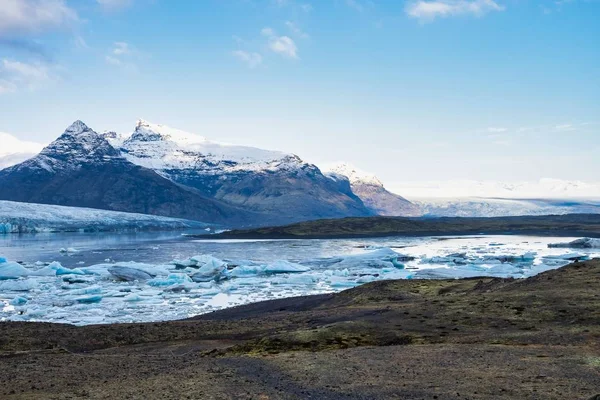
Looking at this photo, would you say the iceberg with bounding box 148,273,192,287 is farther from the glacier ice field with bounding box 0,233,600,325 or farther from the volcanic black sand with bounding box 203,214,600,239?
the volcanic black sand with bounding box 203,214,600,239

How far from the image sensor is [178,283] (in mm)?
47531

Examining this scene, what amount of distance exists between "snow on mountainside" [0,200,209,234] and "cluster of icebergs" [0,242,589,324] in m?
101

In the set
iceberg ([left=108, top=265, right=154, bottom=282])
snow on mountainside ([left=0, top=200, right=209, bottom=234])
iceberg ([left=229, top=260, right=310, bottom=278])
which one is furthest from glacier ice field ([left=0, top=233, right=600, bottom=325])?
snow on mountainside ([left=0, top=200, right=209, bottom=234])

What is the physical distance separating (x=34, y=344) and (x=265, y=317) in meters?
11.2

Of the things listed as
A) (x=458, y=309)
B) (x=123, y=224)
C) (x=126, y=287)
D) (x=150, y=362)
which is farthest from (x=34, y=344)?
(x=123, y=224)

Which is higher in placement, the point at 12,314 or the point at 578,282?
the point at 578,282

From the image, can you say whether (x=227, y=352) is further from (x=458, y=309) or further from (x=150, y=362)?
(x=458, y=309)

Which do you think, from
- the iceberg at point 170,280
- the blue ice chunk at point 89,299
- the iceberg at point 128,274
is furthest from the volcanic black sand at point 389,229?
the blue ice chunk at point 89,299

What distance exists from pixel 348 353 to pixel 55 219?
160m

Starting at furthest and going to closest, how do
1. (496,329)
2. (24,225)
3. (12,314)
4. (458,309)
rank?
1. (24,225)
2. (12,314)
3. (458,309)
4. (496,329)

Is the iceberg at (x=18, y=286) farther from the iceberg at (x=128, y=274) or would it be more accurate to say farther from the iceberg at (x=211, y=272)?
Answer: the iceberg at (x=211, y=272)

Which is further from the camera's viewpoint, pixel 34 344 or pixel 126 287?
pixel 126 287

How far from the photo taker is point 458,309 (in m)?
24.9

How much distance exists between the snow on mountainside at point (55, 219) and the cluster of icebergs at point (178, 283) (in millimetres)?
100731
